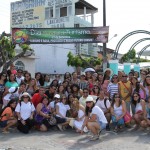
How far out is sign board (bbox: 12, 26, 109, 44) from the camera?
17094mm

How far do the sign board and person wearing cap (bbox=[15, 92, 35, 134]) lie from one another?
8.29m

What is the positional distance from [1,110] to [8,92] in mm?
658

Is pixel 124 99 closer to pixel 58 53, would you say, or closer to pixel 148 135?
Answer: pixel 148 135

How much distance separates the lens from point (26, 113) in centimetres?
905

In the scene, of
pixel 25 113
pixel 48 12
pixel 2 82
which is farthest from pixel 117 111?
pixel 48 12

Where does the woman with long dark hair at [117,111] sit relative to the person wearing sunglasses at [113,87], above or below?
below

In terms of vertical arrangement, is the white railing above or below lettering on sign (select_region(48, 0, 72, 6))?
below

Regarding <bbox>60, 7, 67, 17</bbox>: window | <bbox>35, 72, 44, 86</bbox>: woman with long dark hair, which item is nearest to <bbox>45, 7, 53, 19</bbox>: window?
<bbox>60, 7, 67, 17</bbox>: window

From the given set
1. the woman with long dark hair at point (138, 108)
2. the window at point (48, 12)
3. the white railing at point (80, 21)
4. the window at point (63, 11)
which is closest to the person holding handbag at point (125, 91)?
the woman with long dark hair at point (138, 108)

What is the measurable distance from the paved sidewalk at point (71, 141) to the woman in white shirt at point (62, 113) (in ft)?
0.77

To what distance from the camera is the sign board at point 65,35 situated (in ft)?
56.1

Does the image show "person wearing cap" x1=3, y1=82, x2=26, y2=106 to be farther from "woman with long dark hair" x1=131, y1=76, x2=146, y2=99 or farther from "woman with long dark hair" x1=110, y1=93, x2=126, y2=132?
"woman with long dark hair" x1=131, y1=76, x2=146, y2=99

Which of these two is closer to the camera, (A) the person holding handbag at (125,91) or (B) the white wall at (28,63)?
(A) the person holding handbag at (125,91)

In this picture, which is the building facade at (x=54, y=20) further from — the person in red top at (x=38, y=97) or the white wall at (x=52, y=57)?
the person in red top at (x=38, y=97)
